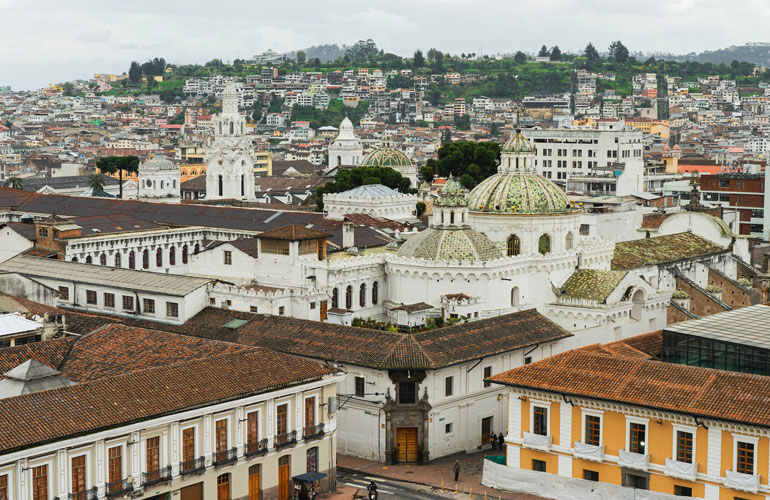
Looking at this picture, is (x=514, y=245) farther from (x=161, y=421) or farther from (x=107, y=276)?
(x=161, y=421)

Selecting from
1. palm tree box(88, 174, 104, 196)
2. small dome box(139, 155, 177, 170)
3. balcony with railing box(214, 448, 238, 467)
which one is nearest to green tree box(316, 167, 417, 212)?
small dome box(139, 155, 177, 170)

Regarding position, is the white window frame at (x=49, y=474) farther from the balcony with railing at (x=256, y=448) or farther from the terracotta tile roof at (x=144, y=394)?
the balcony with railing at (x=256, y=448)

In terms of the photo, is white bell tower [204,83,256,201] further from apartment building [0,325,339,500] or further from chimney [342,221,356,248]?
apartment building [0,325,339,500]

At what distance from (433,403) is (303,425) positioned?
28.7ft

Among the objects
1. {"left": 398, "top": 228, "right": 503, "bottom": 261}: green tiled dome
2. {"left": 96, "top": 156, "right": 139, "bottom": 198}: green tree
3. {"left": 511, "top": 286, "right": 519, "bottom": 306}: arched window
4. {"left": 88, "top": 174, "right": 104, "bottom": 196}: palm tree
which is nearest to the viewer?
{"left": 398, "top": 228, "right": 503, "bottom": 261}: green tiled dome

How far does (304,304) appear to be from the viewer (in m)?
63.5

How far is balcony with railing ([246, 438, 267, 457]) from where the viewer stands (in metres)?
46.2

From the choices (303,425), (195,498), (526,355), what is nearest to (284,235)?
(526,355)

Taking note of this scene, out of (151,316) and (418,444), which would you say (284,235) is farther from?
(418,444)

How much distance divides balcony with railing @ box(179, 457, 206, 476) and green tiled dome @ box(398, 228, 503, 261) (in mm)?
25083

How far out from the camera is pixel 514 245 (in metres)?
70.9

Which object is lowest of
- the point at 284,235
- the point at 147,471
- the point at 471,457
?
the point at 471,457

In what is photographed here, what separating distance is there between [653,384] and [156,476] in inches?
750

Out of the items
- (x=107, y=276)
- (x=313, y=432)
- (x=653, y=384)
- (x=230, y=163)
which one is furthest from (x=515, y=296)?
(x=230, y=163)
